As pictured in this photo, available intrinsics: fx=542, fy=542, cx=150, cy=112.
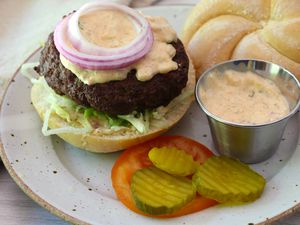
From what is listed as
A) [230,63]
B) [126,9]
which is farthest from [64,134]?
[230,63]

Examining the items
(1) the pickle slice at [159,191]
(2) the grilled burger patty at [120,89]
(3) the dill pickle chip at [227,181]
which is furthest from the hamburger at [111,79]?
(3) the dill pickle chip at [227,181]

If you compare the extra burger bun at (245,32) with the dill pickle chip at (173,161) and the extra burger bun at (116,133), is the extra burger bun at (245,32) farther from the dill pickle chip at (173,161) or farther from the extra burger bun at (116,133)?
the dill pickle chip at (173,161)

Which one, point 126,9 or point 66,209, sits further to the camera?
point 126,9

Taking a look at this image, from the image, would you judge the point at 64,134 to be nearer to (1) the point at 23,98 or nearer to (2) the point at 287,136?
(1) the point at 23,98

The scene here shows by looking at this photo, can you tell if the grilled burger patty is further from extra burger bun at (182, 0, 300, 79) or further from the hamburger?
extra burger bun at (182, 0, 300, 79)

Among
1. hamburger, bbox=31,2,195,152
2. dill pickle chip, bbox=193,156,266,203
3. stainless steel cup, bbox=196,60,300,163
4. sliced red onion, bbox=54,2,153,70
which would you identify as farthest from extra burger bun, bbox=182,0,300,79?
dill pickle chip, bbox=193,156,266,203

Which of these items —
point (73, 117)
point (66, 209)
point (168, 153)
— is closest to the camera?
point (66, 209)

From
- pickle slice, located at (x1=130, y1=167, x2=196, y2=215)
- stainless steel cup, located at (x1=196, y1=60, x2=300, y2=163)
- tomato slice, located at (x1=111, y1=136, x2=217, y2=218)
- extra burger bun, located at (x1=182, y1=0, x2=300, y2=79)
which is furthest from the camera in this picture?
extra burger bun, located at (x1=182, y1=0, x2=300, y2=79)

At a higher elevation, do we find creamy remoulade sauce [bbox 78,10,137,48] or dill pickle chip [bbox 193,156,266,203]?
creamy remoulade sauce [bbox 78,10,137,48]
